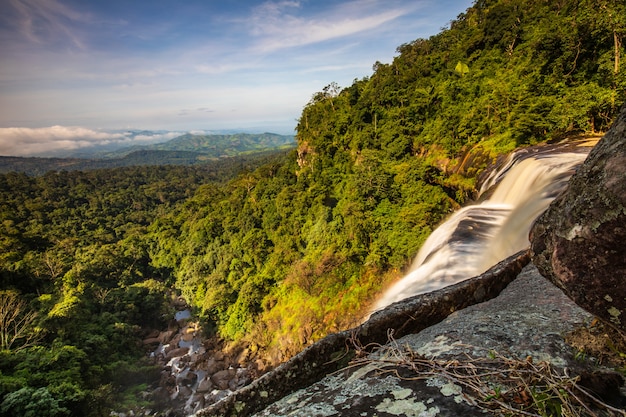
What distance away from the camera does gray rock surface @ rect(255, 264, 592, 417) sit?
2.28 m

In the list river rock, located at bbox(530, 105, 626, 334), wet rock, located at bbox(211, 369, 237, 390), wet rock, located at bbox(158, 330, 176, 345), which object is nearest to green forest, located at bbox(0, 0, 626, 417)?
wet rock, located at bbox(158, 330, 176, 345)

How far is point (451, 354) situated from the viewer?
2.77m

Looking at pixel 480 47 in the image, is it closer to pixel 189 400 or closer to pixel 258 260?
pixel 258 260

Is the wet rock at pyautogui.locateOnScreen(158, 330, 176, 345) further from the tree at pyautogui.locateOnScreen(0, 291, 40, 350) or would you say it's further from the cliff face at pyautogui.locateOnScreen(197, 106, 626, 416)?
the cliff face at pyautogui.locateOnScreen(197, 106, 626, 416)

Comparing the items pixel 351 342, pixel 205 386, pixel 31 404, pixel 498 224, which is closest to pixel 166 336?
pixel 205 386

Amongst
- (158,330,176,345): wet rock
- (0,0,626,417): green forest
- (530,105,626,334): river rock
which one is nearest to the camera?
(530,105,626,334): river rock

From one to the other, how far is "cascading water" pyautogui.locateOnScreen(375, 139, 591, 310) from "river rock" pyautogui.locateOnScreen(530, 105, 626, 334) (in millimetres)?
5040

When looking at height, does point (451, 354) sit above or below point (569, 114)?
below

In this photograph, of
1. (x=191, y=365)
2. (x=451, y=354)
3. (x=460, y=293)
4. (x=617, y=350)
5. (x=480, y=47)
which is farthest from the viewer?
(x=480, y=47)

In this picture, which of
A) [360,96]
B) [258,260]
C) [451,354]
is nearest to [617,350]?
[451,354]

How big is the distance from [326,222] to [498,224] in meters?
21.9

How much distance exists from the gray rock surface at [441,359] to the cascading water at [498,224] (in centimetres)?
369

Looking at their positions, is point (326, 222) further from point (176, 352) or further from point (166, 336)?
point (166, 336)

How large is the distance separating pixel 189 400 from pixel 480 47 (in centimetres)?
4595
